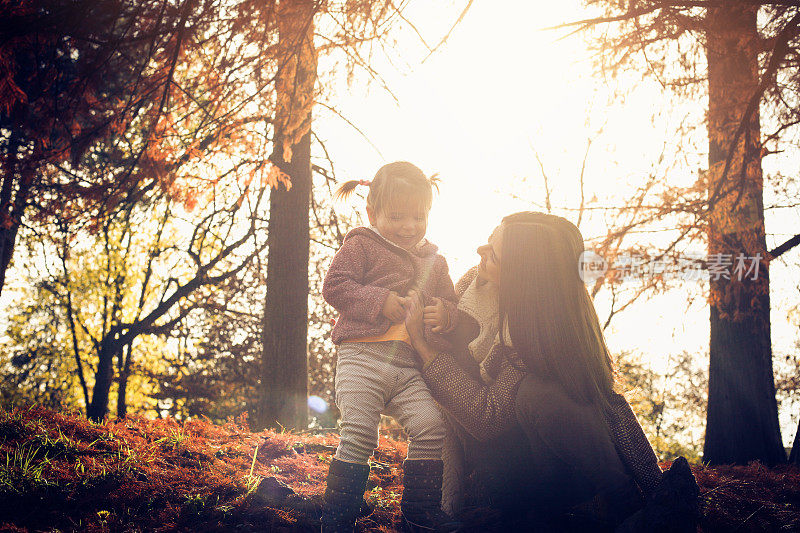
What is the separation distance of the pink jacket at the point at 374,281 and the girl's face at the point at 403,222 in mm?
52

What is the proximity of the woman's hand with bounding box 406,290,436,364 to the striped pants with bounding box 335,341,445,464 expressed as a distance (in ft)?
0.35

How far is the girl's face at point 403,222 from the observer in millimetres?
2746

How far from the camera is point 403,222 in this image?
9.03 ft

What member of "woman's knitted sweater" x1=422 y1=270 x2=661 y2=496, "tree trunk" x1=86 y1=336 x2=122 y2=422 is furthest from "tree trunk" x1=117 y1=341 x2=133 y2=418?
"woman's knitted sweater" x1=422 y1=270 x2=661 y2=496

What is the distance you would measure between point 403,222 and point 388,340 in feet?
1.95

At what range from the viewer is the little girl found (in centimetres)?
238

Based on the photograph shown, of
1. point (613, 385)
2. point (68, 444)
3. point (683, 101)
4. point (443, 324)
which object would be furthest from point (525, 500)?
point (683, 101)

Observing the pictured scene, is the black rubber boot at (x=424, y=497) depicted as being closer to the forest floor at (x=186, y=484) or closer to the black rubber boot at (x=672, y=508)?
the forest floor at (x=186, y=484)

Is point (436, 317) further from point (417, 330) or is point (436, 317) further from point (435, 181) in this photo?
point (435, 181)

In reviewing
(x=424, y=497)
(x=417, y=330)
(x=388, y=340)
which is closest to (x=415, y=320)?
(x=417, y=330)

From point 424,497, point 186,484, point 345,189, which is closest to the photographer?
point 424,497

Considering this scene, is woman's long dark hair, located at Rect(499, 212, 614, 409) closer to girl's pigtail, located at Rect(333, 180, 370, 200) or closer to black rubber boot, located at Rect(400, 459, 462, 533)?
black rubber boot, located at Rect(400, 459, 462, 533)

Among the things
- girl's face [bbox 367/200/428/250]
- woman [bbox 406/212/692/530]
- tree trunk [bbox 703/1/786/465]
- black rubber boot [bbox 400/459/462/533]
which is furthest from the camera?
tree trunk [bbox 703/1/786/465]

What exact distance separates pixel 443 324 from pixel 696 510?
3.79 ft
